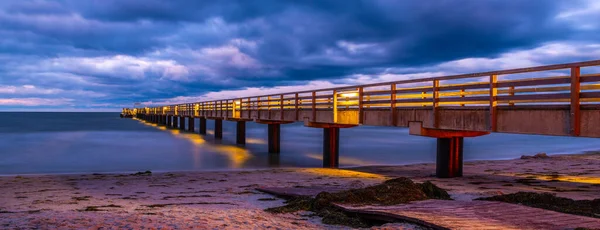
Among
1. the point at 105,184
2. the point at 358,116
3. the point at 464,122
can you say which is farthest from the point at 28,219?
the point at 358,116

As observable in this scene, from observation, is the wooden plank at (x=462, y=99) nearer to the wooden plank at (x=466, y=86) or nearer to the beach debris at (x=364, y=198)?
the wooden plank at (x=466, y=86)

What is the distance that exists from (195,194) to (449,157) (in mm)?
8024

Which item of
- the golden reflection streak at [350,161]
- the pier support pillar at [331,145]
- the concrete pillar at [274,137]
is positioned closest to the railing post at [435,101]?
the pier support pillar at [331,145]

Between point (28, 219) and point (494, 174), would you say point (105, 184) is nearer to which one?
point (28, 219)

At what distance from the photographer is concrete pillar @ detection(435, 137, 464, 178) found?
47.3 feet

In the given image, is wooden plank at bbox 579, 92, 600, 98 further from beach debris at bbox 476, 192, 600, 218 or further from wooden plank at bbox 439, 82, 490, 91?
wooden plank at bbox 439, 82, 490, 91

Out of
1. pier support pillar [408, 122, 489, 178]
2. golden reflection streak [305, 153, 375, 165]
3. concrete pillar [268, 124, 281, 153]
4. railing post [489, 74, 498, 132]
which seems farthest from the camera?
concrete pillar [268, 124, 281, 153]

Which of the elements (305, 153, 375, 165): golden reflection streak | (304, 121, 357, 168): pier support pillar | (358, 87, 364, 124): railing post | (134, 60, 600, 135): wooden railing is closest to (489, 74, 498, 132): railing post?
(134, 60, 600, 135): wooden railing

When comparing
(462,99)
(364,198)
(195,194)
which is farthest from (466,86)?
(195,194)

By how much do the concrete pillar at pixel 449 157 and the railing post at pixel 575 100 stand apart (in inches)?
243

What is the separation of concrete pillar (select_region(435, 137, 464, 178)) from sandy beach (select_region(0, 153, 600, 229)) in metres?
0.49

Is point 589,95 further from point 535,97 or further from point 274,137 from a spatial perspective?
point 274,137

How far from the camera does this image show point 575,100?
8156mm

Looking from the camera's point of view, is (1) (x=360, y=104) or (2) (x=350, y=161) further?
(2) (x=350, y=161)
